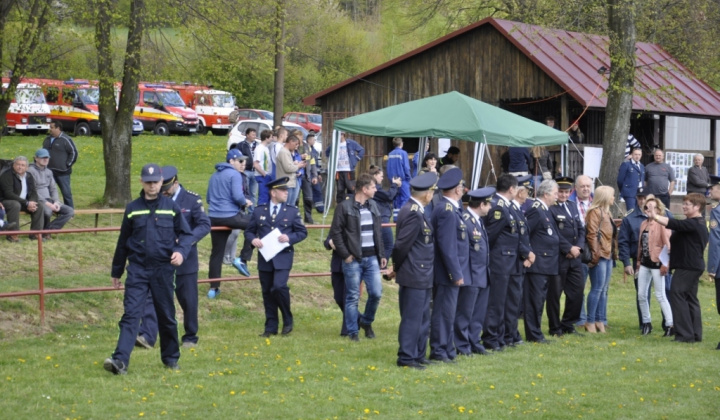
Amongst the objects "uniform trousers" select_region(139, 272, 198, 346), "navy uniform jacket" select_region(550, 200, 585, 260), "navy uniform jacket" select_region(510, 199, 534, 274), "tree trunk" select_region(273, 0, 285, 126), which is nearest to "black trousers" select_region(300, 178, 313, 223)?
"tree trunk" select_region(273, 0, 285, 126)

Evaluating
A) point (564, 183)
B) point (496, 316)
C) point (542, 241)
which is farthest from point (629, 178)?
point (496, 316)

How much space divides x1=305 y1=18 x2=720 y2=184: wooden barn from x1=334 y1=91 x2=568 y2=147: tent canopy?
5.67 metres

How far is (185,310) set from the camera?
11.1 m

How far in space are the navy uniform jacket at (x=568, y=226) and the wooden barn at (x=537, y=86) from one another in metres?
10.4

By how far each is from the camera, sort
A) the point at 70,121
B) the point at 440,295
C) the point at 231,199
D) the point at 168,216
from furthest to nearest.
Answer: the point at 70,121 → the point at 231,199 → the point at 440,295 → the point at 168,216

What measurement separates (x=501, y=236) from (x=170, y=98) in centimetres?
3415

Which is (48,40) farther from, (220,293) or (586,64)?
(586,64)

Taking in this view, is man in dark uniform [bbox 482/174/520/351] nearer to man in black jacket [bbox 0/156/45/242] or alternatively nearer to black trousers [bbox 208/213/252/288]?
black trousers [bbox 208/213/252/288]

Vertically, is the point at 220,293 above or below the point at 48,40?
below

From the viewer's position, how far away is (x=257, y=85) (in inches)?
1918

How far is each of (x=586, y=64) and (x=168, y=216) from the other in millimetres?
17787

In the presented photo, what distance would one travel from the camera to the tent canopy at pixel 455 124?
658 inches

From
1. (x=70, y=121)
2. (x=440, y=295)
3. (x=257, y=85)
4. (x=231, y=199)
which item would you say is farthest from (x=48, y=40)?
(x=257, y=85)

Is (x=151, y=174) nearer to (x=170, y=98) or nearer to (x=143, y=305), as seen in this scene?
(x=143, y=305)
